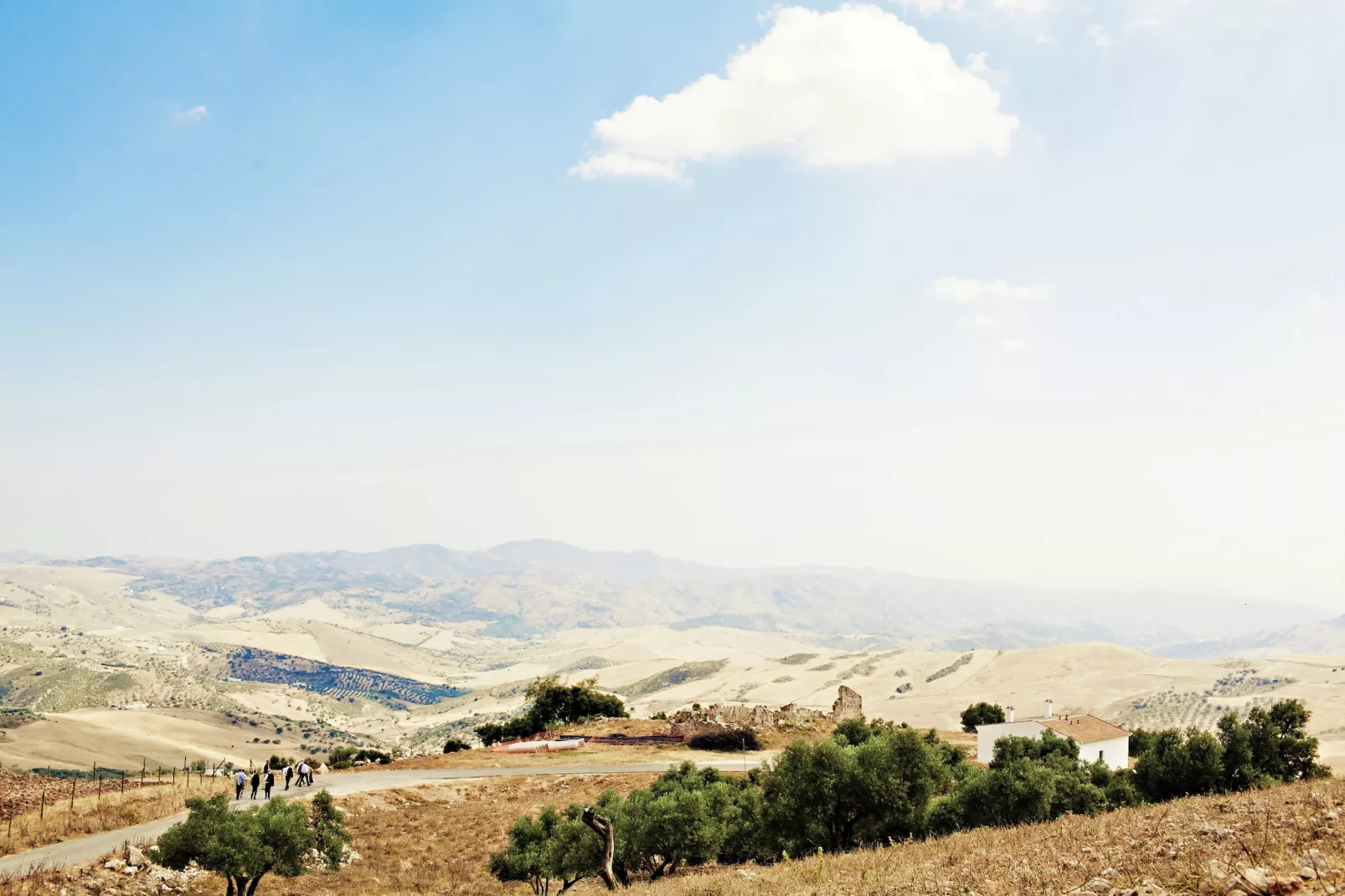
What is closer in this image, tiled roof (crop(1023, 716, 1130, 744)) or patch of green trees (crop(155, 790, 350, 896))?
patch of green trees (crop(155, 790, 350, 896))

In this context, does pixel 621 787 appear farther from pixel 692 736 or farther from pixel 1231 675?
pixel 1231 675

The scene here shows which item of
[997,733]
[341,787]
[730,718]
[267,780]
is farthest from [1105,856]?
[730,718]

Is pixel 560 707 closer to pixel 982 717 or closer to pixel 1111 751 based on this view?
pixel 982 717

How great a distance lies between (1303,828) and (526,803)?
42.4 metres

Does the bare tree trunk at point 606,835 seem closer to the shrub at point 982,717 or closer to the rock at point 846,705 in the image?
the rock at point 846,705

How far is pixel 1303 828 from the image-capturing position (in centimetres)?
1375

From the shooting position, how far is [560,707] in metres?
90.2

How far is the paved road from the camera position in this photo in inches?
1112

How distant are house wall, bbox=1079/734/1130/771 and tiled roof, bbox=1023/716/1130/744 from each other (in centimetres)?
27

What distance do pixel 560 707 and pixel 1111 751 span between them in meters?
59.2

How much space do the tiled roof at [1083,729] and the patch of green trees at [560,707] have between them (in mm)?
48216

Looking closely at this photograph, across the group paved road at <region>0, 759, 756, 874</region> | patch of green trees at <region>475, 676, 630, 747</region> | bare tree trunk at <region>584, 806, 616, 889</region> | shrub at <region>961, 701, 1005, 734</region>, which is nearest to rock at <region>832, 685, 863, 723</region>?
shrub at <region>961, 701, 1005, 734</region>

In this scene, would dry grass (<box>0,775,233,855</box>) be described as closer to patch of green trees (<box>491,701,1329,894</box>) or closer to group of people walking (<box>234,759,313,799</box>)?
group of people walking (<box>234,759,313,799</box>)

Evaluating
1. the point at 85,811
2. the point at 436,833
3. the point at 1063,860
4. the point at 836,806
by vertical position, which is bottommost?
the point at 436,833
